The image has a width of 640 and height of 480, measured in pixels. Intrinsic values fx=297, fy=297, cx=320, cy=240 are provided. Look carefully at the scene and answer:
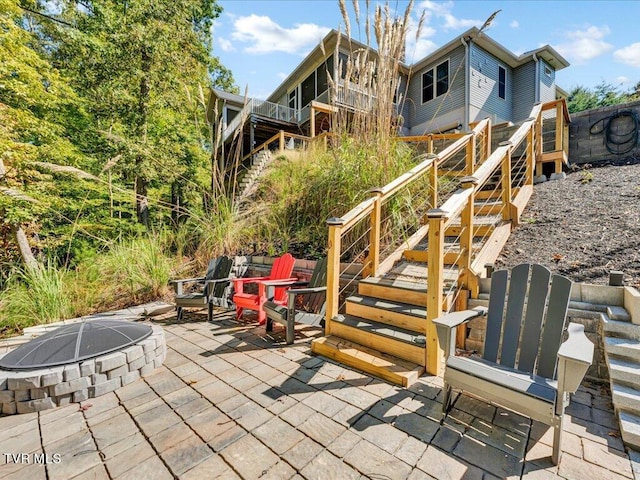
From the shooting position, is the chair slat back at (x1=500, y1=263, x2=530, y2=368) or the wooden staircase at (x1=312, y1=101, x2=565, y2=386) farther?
the wooden staircase at (x1=312, y1=101, x2=565, y2=386)

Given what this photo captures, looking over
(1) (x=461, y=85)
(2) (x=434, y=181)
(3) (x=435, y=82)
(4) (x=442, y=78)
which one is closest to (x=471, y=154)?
(2) (x=434, y=181)

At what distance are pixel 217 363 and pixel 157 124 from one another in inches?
357

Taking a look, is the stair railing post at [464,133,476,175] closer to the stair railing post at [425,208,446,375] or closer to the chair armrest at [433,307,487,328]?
the stair railing post at [425,208,446,375]

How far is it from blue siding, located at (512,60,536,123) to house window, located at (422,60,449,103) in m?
3.22

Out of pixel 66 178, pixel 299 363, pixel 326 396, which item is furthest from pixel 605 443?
pixel 66 178

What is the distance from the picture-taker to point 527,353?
1913mm

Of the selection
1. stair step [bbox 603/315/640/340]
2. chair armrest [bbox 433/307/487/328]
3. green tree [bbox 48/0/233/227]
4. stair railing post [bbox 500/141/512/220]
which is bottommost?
stair step [bbox 603/315/640/340]

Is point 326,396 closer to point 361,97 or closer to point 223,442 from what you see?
point 223,442

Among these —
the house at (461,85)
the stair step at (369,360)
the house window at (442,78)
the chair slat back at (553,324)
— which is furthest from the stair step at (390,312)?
the house window at (442,78)

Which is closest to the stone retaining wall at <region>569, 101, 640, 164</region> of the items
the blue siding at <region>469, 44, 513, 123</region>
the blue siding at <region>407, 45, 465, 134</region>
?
the blue siding at <region>407, 45, 465, 134</region>

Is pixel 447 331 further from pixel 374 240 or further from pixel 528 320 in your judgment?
pixel 374 240

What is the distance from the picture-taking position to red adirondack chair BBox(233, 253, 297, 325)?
135 inches

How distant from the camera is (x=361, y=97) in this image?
3.66 m

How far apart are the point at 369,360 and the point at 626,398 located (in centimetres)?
151
